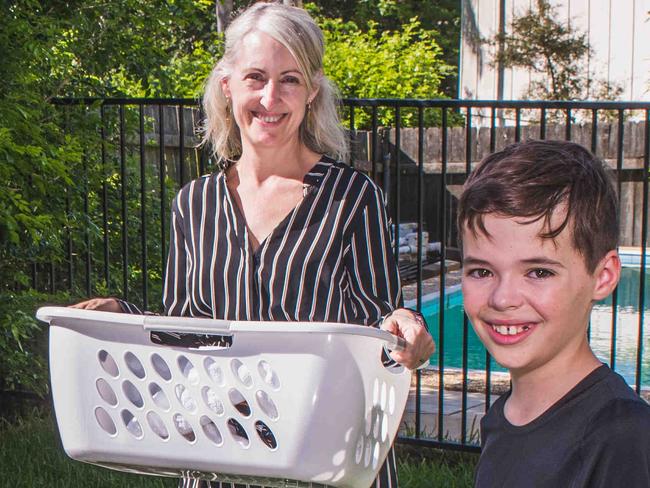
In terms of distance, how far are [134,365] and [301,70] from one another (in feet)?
2.59

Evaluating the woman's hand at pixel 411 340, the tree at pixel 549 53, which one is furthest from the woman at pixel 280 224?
the tree at pixel 549 53

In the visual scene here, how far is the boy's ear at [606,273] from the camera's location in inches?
57.2

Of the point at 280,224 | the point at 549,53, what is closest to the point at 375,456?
the point at 280,224

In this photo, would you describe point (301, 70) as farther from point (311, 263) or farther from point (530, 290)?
point (530, 290)

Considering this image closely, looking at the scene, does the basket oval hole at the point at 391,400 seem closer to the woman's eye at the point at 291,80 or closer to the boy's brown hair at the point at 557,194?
the boy's brown hair at the point at 557,194

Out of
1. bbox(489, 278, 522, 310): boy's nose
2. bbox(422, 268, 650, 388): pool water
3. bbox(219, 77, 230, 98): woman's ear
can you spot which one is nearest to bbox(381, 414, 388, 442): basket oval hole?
bbox(489, 278, 522, 310): boy's nose

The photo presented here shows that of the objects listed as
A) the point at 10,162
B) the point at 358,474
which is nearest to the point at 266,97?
the point at 358,474

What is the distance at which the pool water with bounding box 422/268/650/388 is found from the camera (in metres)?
8.83

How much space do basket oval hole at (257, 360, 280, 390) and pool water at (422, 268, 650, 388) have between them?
6775 mm

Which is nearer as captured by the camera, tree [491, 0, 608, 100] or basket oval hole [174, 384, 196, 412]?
basket oval hole [174, 384, 196, 412]

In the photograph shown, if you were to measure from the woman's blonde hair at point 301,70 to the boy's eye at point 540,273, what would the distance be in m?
0.87

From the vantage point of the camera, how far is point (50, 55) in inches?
165

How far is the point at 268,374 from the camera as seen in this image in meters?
1.53

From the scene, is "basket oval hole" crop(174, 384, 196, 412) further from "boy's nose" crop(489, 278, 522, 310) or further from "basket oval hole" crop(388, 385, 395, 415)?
"boy's nose" crop(489, 278, 522, 310)
